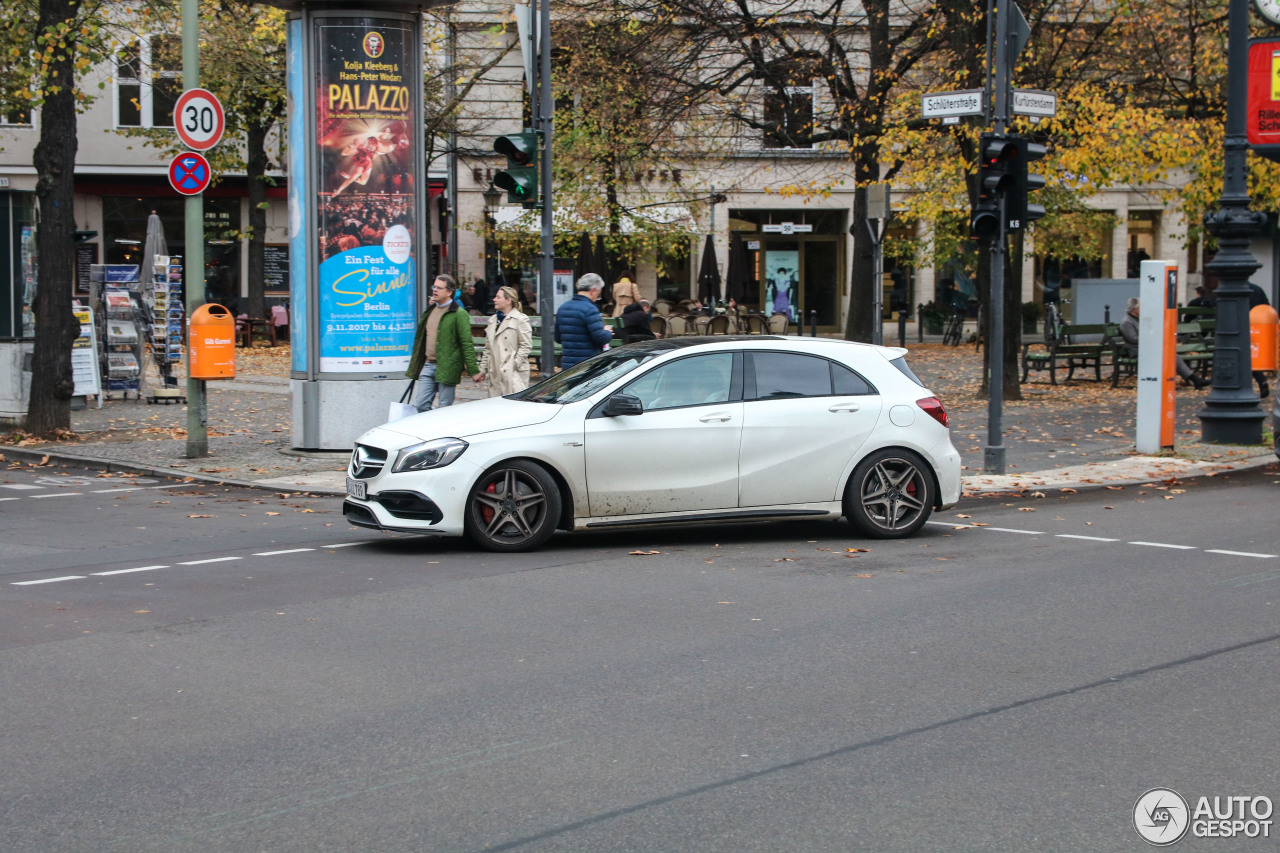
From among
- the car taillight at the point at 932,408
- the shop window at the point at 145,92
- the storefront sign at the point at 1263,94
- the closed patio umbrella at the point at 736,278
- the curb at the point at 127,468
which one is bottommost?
the curb at the point at 127,468

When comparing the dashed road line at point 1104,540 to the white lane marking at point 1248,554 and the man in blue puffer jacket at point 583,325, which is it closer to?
the white lane marking at point 1248,554

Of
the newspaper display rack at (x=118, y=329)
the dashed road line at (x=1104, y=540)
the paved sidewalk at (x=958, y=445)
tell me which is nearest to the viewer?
the dashed road line at (x=1104, y=540)

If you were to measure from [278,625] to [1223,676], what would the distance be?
4535mm

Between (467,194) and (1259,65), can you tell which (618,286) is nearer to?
(1259,65)

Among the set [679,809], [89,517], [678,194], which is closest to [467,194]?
[678,194]

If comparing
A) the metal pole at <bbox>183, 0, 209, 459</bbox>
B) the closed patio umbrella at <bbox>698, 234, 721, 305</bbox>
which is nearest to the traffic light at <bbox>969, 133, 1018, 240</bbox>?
the metal pole at <bbox>183, 0, 209, 459</bbox>

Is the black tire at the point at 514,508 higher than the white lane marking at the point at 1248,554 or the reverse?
higher

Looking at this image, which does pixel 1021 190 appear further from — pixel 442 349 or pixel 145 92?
pixel 145 92

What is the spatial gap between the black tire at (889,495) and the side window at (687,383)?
1.17 meters

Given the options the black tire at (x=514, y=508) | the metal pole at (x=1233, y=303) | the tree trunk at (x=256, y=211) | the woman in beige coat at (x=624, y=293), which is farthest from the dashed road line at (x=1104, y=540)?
the tree trunk at (x=256, y=211)

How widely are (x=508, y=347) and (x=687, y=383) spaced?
4769 millimetres

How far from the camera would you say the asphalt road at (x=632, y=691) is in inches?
180

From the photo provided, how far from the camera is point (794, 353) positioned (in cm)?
1048

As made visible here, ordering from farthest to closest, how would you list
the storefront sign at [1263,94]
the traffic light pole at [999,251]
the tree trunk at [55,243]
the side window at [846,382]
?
1. the storefront sign at [1263,94]
2. the tree trunk at [55,243]
3. the traffic light pole at [999,251]
4. the side window at [846,382]
